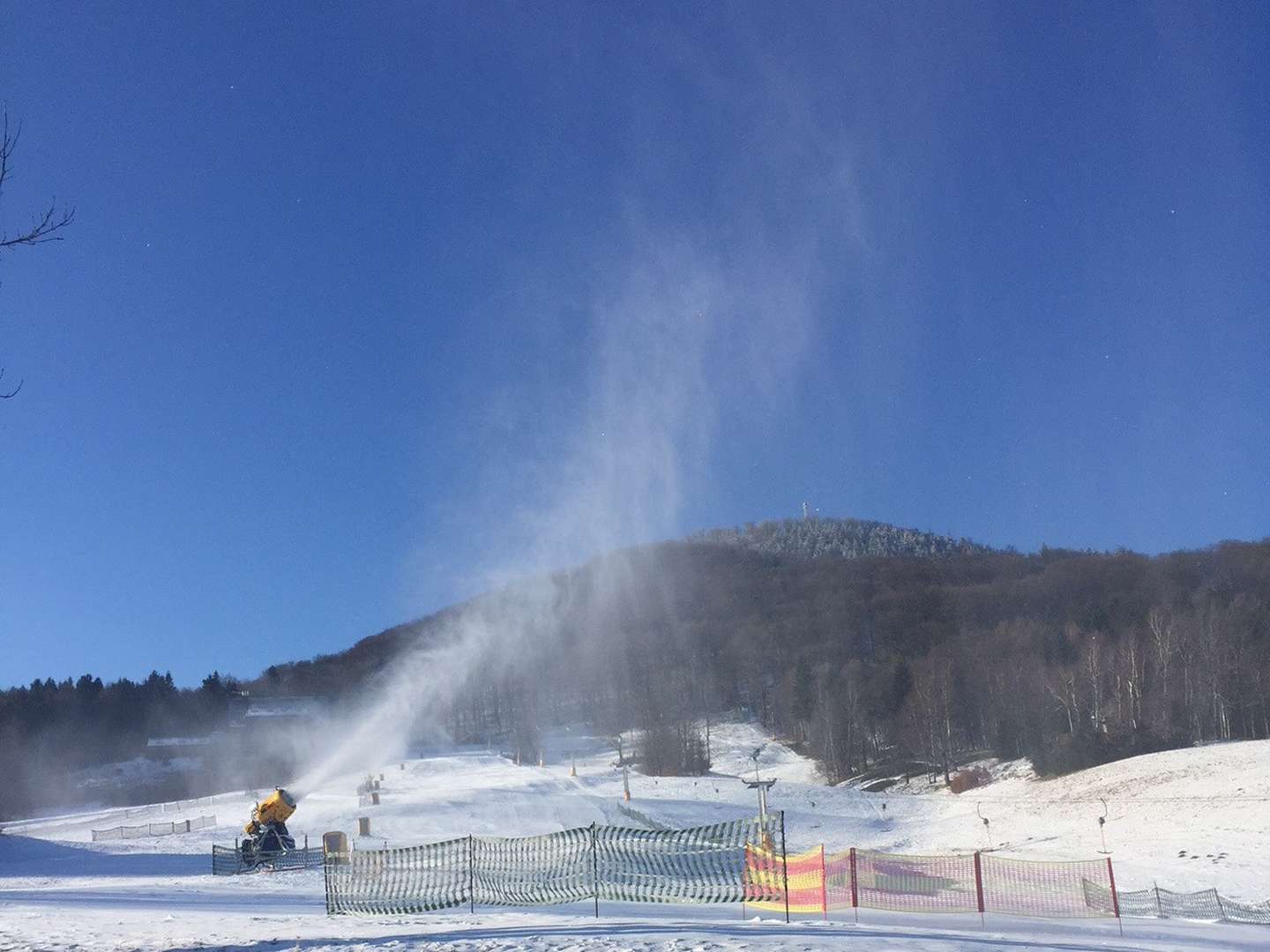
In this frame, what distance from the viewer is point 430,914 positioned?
1655 cm

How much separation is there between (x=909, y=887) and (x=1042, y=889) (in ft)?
16.3

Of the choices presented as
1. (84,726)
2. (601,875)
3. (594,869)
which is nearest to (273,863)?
(601,875)

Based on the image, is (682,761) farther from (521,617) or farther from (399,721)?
(521,617)

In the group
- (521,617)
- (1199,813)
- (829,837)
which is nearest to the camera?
(1199,813)

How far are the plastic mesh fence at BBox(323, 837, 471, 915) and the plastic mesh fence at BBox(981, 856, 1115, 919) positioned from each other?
1127 centimetres

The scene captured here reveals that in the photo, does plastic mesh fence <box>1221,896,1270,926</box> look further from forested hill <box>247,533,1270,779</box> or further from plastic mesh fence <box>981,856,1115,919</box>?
forested hill <box>247,533,1270,779</box>

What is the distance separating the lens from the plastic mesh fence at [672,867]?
17047mm

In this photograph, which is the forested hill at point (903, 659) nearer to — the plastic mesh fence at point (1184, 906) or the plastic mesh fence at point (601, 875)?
the plastic mesh fence at point (1184, 906)

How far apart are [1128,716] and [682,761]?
107 feet

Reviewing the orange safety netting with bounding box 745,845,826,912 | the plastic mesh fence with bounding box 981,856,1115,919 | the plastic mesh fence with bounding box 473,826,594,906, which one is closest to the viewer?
the orange safety netting with bounding box 745,845,826,912

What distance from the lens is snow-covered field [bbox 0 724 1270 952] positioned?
43.7ft

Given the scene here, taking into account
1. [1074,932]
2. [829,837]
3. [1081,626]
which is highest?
[1081,626]

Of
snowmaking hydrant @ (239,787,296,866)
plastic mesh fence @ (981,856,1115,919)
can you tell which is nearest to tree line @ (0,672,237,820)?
snowmaking hydrant @ (239,787,296,866)

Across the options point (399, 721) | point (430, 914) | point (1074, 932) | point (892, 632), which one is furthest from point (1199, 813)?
point (892, 632)
